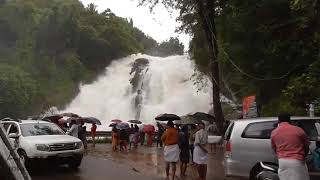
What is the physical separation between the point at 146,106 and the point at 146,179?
39793 millimetres

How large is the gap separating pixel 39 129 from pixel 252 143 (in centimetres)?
770

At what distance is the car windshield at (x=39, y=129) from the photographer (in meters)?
16.1

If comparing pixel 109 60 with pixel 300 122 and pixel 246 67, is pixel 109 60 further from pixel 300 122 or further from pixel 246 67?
pixel 300 122

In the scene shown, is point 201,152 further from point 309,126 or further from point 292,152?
point 292,152

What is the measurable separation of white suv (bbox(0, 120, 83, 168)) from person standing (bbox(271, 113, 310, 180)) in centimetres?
823

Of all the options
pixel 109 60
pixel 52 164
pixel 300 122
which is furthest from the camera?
pixel 109 60

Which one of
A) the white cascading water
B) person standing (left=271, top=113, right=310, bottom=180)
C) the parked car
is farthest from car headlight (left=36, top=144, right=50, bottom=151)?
the white cascading water

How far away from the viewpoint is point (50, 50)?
76.4 m

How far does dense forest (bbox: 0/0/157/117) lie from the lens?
217ft

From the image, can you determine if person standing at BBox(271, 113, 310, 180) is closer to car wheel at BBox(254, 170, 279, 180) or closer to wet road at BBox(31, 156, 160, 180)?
car wheel at BBox(254, 170, 279, 180)

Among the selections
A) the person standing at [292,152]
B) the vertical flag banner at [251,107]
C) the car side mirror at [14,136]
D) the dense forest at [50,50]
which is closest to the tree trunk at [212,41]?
the vertical flag banner at [251,107]

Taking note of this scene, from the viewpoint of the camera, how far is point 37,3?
86.8 metres

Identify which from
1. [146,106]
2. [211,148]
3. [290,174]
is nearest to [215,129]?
[211,148]

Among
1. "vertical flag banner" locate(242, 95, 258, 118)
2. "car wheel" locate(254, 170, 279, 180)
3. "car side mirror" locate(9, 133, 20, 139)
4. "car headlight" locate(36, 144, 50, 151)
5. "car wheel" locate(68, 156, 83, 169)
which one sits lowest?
"car wheel" locate(68, 156, 83, 169)
